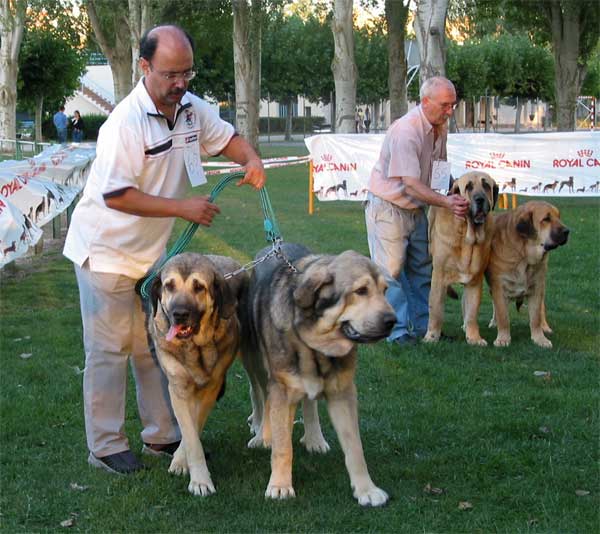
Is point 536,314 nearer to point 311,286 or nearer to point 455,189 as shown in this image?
point 455,189

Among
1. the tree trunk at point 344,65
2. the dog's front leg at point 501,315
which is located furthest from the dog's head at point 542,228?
the tree trunk at point 344,65

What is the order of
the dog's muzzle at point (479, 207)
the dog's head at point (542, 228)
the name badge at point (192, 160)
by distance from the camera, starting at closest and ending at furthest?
the name badge at point (192, 160) < the dog's muzzle at point (479, 207) < the dog's head at point (542, 228)

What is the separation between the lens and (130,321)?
5.30 m

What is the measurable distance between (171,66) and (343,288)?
1.52 meters

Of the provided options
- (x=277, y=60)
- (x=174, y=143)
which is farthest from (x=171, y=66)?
(x=277, y=60)

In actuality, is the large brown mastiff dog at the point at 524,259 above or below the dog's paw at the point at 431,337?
above

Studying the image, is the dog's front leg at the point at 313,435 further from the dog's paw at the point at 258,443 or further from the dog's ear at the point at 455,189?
the dog's ear at the point at 455,189

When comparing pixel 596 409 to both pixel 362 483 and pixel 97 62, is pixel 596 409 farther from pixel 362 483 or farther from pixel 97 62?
pixel 97 62

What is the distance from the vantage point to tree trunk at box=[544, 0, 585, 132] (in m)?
30.0

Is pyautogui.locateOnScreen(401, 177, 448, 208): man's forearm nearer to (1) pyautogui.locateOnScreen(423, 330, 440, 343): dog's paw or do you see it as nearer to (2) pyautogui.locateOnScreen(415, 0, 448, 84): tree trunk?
(1) pyautogui.locateOnScreen(423, 330, 440, 343): dog's paw

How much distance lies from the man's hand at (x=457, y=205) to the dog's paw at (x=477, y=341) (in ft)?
4.23

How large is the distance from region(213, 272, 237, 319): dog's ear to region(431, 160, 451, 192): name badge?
12.0 ft

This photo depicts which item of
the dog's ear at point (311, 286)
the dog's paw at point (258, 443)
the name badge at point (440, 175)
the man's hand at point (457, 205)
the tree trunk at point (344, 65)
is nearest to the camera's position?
the dog's ear at point (311, 286)

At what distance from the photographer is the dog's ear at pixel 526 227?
799 centimetres
